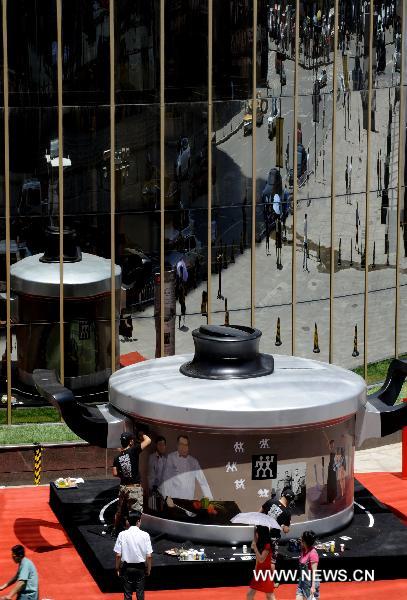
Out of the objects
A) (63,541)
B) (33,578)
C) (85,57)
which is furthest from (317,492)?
(85,57)

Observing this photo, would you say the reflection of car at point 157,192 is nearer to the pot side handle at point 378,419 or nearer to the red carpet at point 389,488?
the red carpet at point 389,488

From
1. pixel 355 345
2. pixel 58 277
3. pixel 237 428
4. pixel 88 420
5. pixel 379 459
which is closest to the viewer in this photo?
pixel 237 428

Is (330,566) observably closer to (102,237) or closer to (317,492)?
(317,492)

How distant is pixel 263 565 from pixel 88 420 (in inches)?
207

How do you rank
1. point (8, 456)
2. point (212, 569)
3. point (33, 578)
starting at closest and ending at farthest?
point (33, 578) < point (212, 569) < point (8, 456)

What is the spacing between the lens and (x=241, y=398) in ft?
95.9

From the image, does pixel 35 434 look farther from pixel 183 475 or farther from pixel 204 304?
pixel 183 475

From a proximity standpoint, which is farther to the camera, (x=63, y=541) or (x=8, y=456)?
(x=8, y=456)

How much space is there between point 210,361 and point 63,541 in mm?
4191

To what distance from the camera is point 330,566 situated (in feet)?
93.5

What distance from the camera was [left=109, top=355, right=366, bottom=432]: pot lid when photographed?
28953mm

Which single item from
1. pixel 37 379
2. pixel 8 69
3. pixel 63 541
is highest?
pixel 8 69

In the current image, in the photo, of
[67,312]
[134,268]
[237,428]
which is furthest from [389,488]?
[67,312]

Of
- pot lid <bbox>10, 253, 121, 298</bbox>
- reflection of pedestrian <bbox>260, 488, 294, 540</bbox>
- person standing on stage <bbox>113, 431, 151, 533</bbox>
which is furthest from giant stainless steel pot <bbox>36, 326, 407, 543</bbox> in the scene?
pot lid <bbox>10, 253, 121, 298</bbox>
